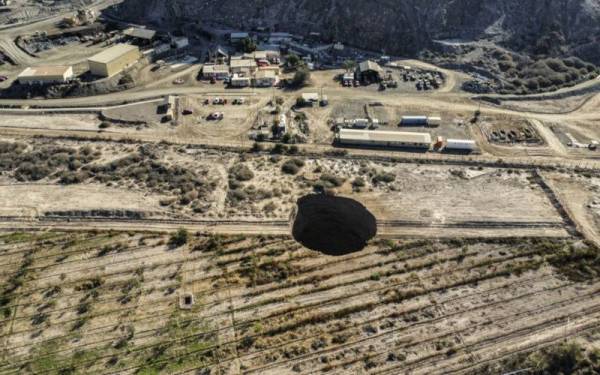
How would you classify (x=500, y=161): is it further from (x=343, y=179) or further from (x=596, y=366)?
(x=596, y=366)

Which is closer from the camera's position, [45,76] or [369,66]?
[45,76]

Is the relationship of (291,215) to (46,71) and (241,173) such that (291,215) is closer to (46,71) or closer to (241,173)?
(241,173)

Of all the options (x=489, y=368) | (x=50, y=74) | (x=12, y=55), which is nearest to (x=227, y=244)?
(x=489, y=368)

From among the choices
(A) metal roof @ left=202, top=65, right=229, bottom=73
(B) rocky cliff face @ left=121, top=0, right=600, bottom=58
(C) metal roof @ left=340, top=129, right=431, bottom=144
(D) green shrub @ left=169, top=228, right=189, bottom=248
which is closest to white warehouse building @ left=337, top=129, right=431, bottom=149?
(C) metal roof @ left=340, top=129, right=431, bottom=144

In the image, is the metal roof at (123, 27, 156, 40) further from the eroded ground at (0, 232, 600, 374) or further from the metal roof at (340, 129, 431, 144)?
the eroded ground at (0, 232, 600, 374)

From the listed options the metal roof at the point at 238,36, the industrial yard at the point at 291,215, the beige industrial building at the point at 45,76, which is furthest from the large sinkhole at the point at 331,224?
the metal roof at the point at 238,36

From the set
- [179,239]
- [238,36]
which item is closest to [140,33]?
[238,36]

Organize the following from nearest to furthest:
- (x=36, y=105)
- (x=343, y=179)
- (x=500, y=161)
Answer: (x=343, y=179) → (x=500, y=161) → (x=36, y=105)
